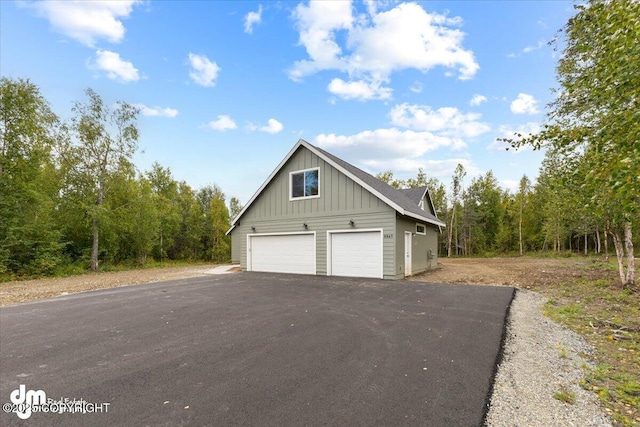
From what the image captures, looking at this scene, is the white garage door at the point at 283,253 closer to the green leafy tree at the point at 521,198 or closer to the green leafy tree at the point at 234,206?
the green leafy tree at the point at 234,206

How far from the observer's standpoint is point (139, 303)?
702cm

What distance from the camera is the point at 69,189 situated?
15.6 meters

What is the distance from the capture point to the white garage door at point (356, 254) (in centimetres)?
1069

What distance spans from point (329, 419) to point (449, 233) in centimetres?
3026

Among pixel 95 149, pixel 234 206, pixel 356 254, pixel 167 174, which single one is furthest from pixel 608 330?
pixel 234 206

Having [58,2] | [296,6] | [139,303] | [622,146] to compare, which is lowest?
[139,303]

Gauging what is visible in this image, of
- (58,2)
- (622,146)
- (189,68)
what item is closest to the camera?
(622,146)

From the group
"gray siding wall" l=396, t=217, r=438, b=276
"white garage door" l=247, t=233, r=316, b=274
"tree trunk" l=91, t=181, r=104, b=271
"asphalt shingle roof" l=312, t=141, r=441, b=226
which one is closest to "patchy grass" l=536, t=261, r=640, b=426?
"gray siding wall" l=396, t=217, r=438, b=276

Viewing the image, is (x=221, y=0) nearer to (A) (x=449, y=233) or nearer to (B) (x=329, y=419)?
(B) (x=329, y=419)

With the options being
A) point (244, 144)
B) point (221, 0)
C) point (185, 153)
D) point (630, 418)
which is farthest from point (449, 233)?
point (630, 418)

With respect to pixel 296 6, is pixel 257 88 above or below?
below

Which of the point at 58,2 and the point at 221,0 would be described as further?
the point at 221,0

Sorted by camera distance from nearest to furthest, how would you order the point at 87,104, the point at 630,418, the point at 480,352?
the point at 630,418, the point at 480,352, the point at 87,104

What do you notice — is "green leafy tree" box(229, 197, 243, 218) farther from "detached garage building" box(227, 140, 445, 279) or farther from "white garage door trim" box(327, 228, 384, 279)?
"white garage door trim" box(327, 228, 384, 279)
